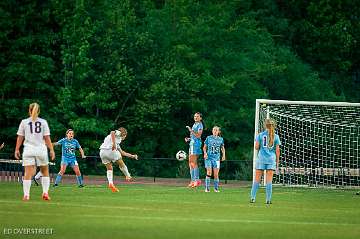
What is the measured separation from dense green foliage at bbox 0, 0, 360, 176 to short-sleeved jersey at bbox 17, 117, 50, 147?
26.4 metres

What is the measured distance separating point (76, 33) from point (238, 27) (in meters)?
7.75

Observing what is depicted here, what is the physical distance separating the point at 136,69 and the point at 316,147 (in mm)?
16022

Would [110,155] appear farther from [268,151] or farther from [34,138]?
[34,138]

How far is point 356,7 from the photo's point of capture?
219 ft

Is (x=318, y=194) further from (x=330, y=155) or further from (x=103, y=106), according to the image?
(x=103, y=106)

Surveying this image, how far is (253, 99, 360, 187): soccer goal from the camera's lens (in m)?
39.7

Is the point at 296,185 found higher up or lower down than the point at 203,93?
lower down

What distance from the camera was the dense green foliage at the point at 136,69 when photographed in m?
53.2

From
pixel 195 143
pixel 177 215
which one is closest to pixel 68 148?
pixel 195 143

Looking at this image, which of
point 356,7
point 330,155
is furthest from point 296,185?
point 356,7

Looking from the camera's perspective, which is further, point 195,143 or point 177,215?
point 195,143

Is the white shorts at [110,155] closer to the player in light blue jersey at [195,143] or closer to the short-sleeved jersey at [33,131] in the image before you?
the player in light blue jersey at [195,143]

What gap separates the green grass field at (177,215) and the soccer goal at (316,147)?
8272mm

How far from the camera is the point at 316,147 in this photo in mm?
41000
